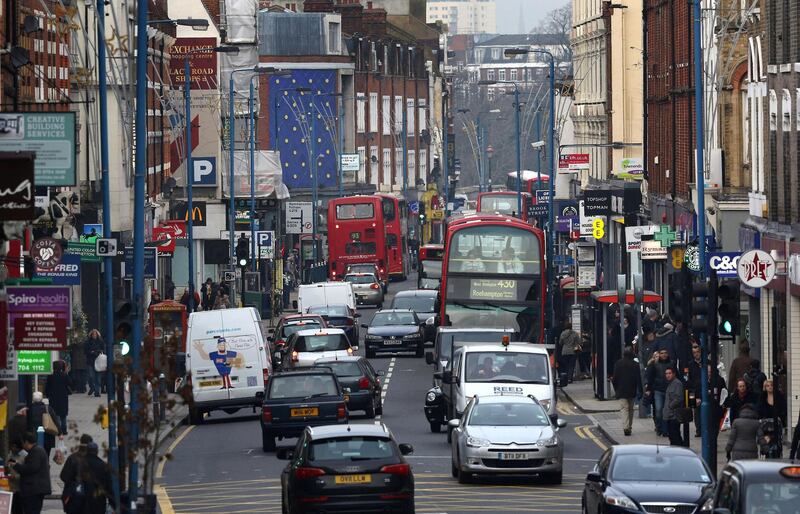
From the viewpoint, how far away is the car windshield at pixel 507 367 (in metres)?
33.9

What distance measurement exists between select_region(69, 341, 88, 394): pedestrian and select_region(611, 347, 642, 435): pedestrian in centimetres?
1597

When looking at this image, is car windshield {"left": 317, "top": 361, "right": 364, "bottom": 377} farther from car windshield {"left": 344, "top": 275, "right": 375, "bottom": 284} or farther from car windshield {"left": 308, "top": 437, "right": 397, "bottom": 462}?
car windshield {"left": 344, "top": 275, "right": 375, "bottom": 284}

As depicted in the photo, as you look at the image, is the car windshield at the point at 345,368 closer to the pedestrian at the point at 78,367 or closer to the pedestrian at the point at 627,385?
the pedestrian at the point at 627,385

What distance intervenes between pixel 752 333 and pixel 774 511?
22.8 m

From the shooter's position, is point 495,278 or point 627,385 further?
point 495,278

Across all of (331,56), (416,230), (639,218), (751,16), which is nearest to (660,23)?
(639,218)

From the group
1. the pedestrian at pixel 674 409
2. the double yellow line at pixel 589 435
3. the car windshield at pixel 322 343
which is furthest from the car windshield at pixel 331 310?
the pedestrian at pixel 674 409

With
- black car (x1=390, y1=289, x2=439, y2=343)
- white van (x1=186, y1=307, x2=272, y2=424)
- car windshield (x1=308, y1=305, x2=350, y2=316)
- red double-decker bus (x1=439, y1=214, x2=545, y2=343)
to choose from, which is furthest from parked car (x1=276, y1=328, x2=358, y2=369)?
black car (x1=390, y1=289, x2=439, y2=343)

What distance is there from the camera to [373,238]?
86688 millimetres

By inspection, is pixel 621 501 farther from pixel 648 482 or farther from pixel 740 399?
pixel 740 399

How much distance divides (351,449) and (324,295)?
40169 millimetres

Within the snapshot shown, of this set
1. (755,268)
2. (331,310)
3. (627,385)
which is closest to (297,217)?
(331,310)

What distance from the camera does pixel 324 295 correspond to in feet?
209

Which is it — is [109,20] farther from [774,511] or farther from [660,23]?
[774,511]
